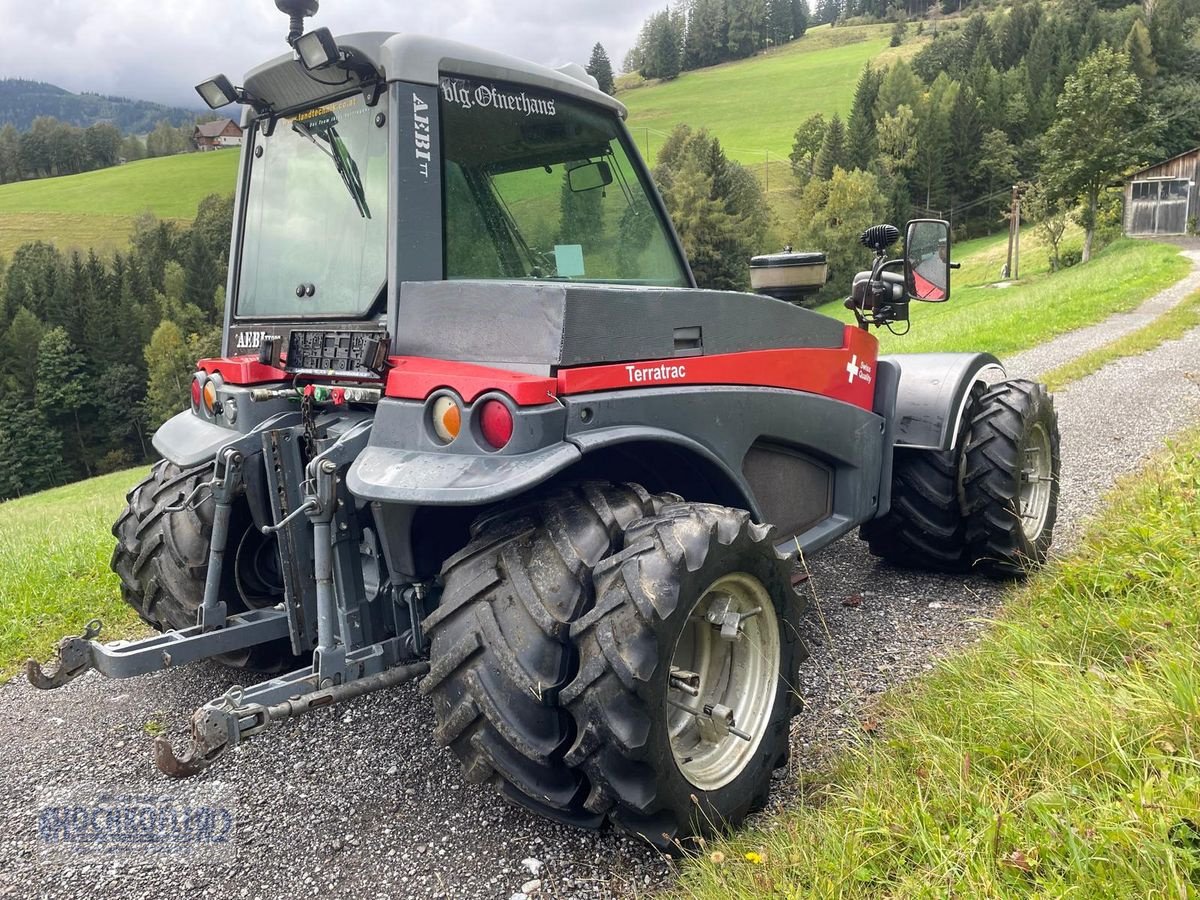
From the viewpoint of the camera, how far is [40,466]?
52.0 meters

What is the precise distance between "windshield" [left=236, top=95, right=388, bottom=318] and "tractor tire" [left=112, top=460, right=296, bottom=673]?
80 cm

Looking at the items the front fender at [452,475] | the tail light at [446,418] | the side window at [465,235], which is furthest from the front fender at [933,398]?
the tail light at [446,418]

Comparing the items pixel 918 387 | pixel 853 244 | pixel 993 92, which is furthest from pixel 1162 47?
pixel 918 387

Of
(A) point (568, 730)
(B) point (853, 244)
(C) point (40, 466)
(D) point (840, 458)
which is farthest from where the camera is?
(B) point (853, 244)

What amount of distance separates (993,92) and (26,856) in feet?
264

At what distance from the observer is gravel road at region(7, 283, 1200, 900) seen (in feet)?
8.48

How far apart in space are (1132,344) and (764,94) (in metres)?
92.1

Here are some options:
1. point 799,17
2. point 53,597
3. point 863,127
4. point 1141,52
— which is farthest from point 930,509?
point 799,17

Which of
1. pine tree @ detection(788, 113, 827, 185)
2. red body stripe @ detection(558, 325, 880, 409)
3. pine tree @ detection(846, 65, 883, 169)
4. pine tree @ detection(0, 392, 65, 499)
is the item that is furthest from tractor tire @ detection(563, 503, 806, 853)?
pine tree @ detection(788, 113, 827, 185)

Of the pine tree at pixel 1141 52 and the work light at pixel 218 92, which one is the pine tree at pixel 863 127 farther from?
the work light at pixel 218 92

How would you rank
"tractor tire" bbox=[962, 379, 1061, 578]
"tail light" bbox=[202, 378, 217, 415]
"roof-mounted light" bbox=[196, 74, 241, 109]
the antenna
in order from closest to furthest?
the antenna < "roof-mounted light" bbox=[196, 74, 241, 109] < "tail light" bbox=[202, 378, 217, 415] < "tractor tire" bbox=[962, 379, 1061, 578]

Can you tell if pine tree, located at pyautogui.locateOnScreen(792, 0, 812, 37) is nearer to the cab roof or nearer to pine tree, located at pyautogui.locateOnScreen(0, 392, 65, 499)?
pine tree, located at pyautogui.locateOnScreen(0, 392, 65, 499)

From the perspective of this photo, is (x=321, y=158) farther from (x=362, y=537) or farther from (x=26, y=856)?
(x=26, y=856)

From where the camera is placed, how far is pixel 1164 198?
1674 inches
